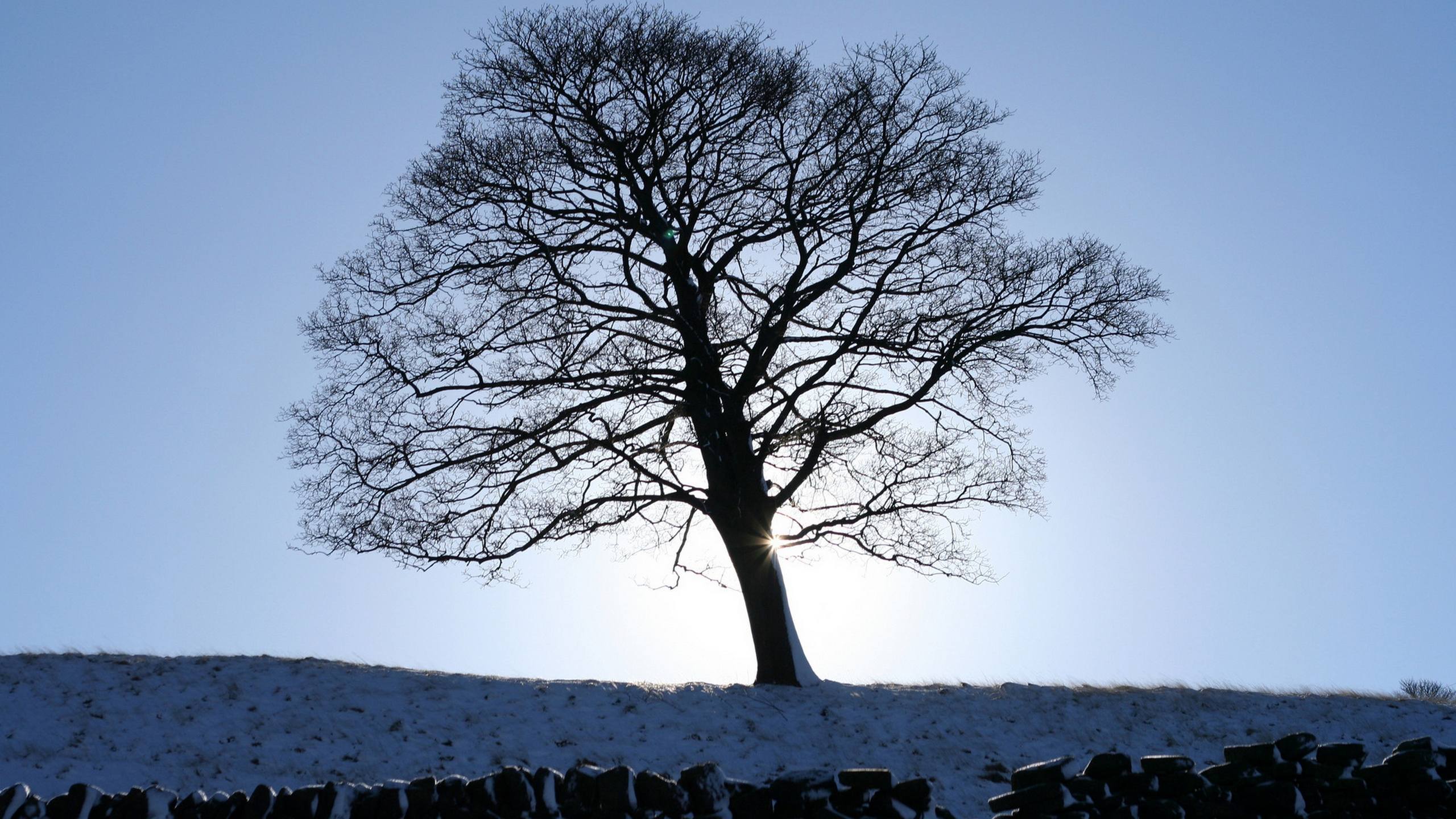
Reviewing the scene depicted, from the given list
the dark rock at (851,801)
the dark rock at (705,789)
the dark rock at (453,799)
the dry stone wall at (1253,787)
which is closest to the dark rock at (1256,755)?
the dry stone wall at (1253,787)

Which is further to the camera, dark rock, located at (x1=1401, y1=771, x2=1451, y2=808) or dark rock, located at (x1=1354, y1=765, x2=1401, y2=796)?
dark rock, located at (x1=1354, y1=765, x2=1401, y2=796)

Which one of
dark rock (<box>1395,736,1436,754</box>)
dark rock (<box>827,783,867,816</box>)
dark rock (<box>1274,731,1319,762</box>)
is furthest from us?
dark rock (<box>1395,736,1436,754</box>)

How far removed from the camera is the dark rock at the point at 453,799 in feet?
26.7

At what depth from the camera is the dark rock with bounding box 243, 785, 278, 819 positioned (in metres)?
8.26

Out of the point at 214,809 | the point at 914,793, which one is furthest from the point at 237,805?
the point at 914,793

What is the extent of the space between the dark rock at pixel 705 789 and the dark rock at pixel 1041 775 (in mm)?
2646

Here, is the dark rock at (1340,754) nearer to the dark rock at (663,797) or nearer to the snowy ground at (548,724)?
the snowy ground at (548,724)

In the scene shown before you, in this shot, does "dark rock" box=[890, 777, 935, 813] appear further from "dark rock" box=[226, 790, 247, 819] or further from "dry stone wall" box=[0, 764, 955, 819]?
"dark rock" box=[226, 790, 247, 819]

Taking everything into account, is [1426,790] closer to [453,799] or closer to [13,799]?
[453,799]

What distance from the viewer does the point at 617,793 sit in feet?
26.7

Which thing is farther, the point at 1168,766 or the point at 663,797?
the point at 1168,766

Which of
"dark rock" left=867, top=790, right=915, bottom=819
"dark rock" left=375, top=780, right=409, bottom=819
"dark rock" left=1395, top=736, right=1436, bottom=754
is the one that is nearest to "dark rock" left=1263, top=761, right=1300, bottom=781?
"dark rock" left=1395, top=736, right=1436, bottom=754

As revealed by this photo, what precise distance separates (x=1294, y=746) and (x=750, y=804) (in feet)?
17.0

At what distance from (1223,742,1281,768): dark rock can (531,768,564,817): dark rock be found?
5.93m
